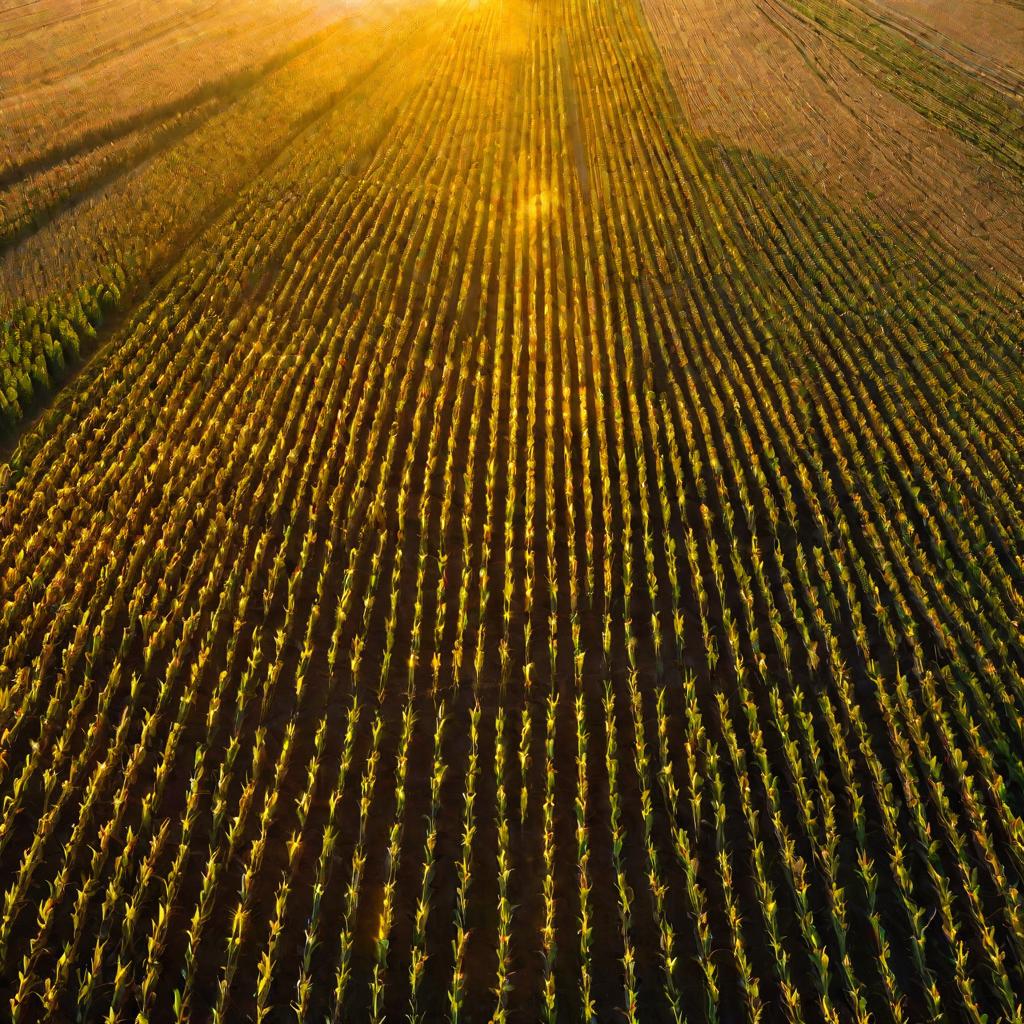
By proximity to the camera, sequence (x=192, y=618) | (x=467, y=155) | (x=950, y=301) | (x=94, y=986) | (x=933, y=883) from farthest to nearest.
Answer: (x=467, y=155) → (x=950, y=301) → (x=192, y=618) → (x=933, y=883) → (x=94, y=986)

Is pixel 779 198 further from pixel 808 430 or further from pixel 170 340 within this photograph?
pixel 170 340

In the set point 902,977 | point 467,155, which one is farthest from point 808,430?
point 467,155

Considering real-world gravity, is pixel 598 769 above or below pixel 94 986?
below

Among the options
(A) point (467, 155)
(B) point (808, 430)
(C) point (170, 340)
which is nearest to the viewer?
(B) point (808, 430)

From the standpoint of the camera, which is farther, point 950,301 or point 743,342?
point 950,301

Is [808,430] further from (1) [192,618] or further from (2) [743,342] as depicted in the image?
(1) [192,618]

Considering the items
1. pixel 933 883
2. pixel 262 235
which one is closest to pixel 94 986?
pixel 933 883
